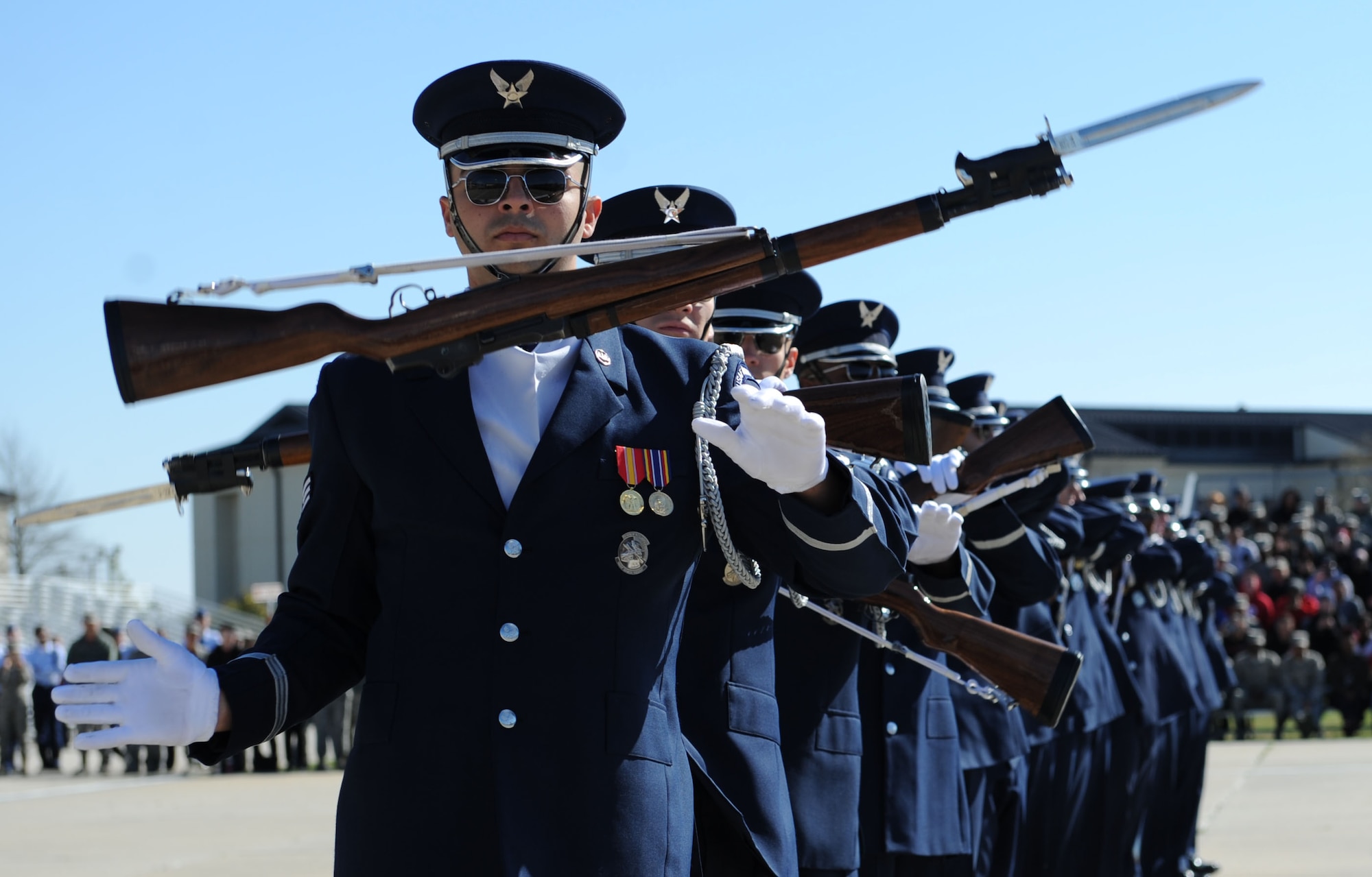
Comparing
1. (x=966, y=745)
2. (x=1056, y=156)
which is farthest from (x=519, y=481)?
(x=966, y=745)

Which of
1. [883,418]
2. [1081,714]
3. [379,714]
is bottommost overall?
[1081,714]

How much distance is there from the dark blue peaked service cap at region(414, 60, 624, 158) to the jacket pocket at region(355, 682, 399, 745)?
1002 mm

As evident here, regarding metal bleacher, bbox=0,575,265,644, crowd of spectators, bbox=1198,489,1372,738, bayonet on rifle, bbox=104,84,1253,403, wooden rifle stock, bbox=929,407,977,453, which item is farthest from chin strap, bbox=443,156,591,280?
metal bleacher, bbox=0,575,265,644

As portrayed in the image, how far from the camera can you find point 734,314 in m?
4.90

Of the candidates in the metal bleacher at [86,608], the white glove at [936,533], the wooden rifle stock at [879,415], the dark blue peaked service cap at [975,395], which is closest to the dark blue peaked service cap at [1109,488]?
the dark blue peaked service cap at [975,395]

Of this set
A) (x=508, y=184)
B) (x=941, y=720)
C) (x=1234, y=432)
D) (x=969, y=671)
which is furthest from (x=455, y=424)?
(x=1234, y=432)

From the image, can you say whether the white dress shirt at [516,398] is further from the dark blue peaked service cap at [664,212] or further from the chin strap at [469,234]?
the dark blue peaked service cap at [664,212]

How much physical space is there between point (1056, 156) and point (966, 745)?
3647 millimetres

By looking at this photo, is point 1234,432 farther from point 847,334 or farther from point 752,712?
point 752,712

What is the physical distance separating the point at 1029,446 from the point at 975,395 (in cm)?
253

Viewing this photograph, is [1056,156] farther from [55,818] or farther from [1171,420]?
[1171,420]

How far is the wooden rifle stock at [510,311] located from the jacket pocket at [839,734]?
1822 millimetres

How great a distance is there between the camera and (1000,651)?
4.58m

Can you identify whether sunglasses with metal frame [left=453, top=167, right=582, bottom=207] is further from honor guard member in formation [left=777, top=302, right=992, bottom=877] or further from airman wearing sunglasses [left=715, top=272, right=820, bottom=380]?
airman wearing sunglasses [left=715, top=272, right=820, bottom=380]
